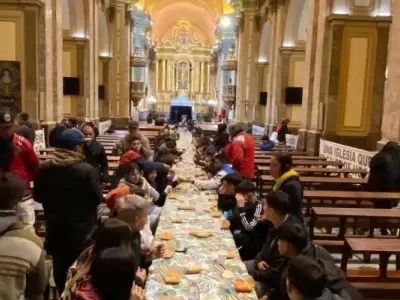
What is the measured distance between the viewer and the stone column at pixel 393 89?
7789mm

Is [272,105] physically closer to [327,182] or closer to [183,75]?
[327,182]

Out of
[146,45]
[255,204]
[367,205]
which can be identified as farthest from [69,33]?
[146,45]

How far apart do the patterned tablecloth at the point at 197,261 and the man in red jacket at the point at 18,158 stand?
133 cm

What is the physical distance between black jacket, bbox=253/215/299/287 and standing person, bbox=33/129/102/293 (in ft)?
4.34

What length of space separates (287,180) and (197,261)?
57.6 inches

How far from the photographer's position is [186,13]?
128 ft

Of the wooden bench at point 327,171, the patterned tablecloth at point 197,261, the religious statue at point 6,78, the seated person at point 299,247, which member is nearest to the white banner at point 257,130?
the wooden bench at point 327,171

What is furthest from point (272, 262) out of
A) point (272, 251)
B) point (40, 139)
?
point (40, 139)

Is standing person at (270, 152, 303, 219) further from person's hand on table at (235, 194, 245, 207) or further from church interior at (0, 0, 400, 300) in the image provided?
person's hand on table at (235, 194, 245, 207)

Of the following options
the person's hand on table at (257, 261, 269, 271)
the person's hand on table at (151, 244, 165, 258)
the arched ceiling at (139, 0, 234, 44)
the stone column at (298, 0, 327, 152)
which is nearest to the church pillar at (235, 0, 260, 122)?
the stone column at (298, 0, 327, 152)

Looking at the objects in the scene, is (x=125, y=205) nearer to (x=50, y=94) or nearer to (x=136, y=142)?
(x=136, y=142)

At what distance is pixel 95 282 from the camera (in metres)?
2.21

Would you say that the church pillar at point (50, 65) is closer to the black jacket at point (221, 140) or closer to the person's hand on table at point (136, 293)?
the black jacket at point (221, 140)

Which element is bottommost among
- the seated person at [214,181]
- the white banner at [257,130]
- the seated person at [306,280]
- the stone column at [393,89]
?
the white banner at [257,130]
